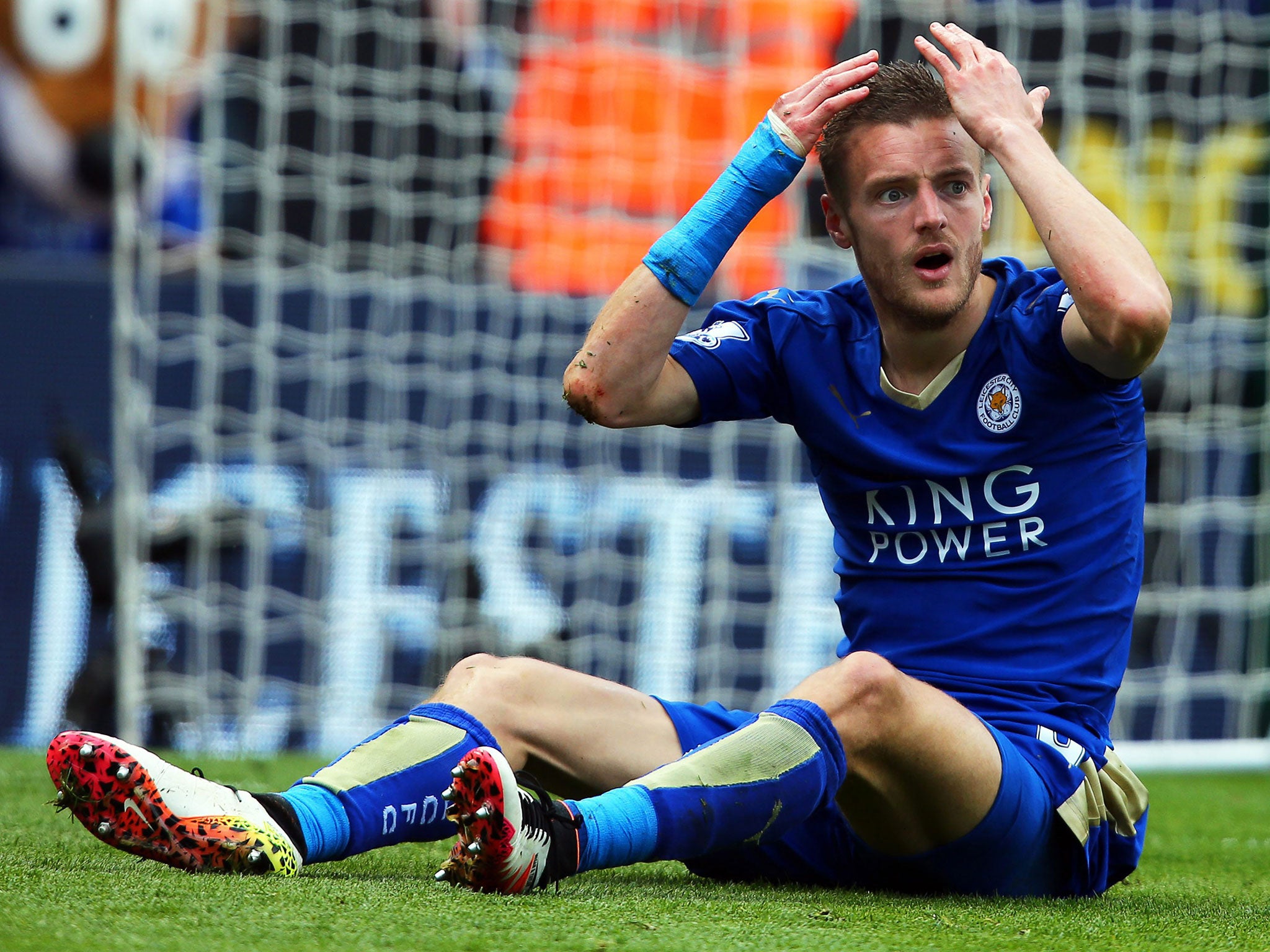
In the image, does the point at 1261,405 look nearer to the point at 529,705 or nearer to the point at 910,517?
the point at 910,517

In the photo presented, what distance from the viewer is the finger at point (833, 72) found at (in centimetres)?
186

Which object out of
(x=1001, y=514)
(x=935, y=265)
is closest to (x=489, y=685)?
(x=1001, y=514)

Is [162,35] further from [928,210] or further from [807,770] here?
[807,770]

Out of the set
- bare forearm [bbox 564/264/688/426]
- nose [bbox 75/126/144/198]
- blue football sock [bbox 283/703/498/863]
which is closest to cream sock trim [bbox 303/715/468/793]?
blue football sock [bbox 283/703/498/863]

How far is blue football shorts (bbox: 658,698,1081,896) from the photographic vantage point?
63.9 inches

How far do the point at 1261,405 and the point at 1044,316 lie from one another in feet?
9.59

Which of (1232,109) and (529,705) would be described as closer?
(529,705)

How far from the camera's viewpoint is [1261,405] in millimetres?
4406

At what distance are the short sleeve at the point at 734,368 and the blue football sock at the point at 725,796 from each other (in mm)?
528

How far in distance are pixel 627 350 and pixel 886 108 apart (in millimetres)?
452

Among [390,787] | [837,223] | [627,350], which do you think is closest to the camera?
[390,787]

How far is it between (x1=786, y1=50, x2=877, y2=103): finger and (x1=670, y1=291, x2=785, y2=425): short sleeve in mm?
292

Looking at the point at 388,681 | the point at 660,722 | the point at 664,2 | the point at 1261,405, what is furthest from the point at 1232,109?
the point at 660,722

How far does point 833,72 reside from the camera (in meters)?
1.89
